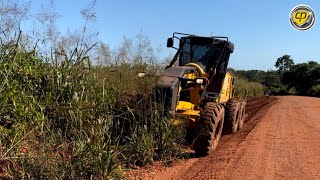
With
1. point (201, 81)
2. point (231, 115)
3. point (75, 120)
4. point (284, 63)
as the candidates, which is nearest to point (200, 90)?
point (201, 81)

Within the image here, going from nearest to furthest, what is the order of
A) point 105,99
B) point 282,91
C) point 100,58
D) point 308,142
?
point 105,99 → point 100,58 → point 308,142 → point 282,91

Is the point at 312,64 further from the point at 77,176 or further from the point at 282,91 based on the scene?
the point at 77,176

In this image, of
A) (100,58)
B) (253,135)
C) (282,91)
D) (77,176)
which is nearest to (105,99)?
(100,58)

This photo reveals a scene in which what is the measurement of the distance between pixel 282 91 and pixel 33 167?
166 feet

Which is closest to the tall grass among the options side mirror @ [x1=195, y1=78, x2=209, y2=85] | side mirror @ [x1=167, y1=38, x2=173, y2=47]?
side mirror @ [x1=195, y1=78, x2=209, y2=85]

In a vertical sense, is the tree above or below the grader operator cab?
above

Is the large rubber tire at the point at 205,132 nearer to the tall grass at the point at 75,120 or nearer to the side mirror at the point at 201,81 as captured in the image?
the tall grass at the point at 75,120

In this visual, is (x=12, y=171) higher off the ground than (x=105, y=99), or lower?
lower

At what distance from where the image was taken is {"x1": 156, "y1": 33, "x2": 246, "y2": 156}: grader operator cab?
26.5ft

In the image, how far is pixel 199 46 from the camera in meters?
10.4

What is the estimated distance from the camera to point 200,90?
30.5 feet

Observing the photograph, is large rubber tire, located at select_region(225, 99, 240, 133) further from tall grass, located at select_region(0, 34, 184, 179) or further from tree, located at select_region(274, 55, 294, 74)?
tree, located at select_region(274, 55, 294, 74)

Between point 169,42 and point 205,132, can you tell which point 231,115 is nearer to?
point 169,42

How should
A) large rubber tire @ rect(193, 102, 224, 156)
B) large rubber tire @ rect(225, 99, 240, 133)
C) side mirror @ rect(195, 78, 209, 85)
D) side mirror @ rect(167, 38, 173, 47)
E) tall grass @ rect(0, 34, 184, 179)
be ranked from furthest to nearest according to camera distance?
large rubber tire @ rect(225, 99, 240, 133) < side mirror @ rect(167, 38, 173, 47) < side mirror @ rect(195, 78, 209, 85) < large rubber tire @ rect(193, 102, 224, 156) < tall grass @ rect(0, 34, 184, 179)
